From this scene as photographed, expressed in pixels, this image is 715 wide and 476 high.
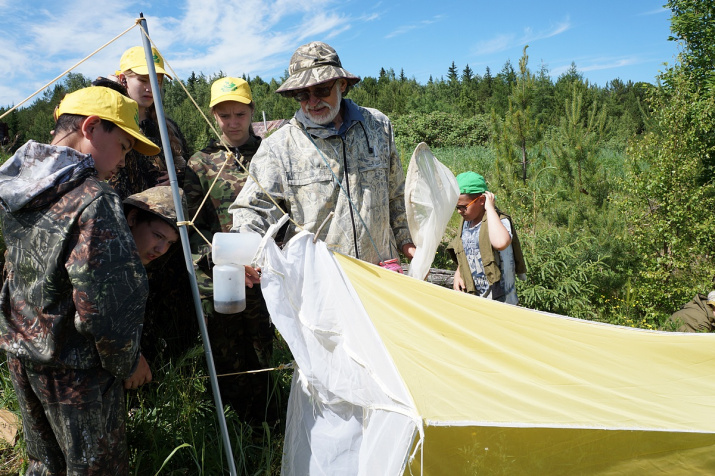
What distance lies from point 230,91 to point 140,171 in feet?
2.25

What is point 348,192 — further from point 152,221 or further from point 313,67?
point 152,221

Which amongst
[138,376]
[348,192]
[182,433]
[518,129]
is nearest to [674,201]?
[518,129]

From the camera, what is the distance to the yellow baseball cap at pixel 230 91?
310cm

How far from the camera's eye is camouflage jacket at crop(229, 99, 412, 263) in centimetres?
255

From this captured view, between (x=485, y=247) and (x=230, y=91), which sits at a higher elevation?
(x=230, y=91)

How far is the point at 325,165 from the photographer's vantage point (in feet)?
8.45

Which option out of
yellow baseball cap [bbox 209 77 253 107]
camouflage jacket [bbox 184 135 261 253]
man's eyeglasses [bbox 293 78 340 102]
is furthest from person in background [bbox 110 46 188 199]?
man's eyeglasses [bbox 293 78 340 102]

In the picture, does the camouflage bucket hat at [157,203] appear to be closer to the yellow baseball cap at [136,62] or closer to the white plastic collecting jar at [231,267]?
the white plastic collecting jar at [231,267]

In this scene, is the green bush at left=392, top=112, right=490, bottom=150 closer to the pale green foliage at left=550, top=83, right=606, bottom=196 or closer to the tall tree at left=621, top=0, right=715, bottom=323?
the pale green foliage at left=550, top=83, right=606, bottom=196

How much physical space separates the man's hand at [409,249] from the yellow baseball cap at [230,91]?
1.25 meters

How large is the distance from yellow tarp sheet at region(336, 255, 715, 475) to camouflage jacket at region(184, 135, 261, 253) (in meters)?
1.18

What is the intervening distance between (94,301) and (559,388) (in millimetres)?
1518

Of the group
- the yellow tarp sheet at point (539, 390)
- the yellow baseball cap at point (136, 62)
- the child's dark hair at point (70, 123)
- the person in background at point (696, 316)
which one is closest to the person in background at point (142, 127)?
the yellow baseball cap at point (136, 62)

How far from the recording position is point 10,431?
109 inches
